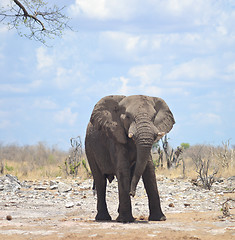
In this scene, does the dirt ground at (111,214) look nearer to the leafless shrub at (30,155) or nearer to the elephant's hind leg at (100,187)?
the elephant's hind leg at (100,187)

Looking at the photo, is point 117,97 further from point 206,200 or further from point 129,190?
point 206,200

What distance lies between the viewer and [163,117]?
9734 millimetres

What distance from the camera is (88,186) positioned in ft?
55.8

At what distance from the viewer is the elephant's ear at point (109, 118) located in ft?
31.0

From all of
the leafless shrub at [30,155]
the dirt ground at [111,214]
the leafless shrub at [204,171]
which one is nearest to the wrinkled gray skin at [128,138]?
the dirt ground at [111,214]

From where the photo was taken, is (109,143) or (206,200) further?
(206,200)

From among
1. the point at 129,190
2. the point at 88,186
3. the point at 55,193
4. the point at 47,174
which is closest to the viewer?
the point at 129,190

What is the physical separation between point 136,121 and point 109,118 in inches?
44.5

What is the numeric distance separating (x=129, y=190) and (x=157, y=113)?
172 cm

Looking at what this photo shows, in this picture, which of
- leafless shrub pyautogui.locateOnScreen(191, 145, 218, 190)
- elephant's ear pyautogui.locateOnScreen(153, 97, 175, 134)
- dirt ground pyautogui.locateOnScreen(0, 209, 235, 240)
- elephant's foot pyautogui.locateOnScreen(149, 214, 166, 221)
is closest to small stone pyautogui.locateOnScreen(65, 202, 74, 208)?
dirt ground pyautogui.locateOnScreen(0, 209, 235, 240)

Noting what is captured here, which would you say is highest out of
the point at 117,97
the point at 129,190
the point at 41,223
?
the point at 117,97

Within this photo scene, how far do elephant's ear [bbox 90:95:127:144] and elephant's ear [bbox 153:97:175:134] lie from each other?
0.76 m

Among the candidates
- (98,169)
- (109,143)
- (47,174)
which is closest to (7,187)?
(47,174)

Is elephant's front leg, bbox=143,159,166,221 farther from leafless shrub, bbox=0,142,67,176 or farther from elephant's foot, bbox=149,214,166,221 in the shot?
leafless shrub, bbox=0,142,67,176
